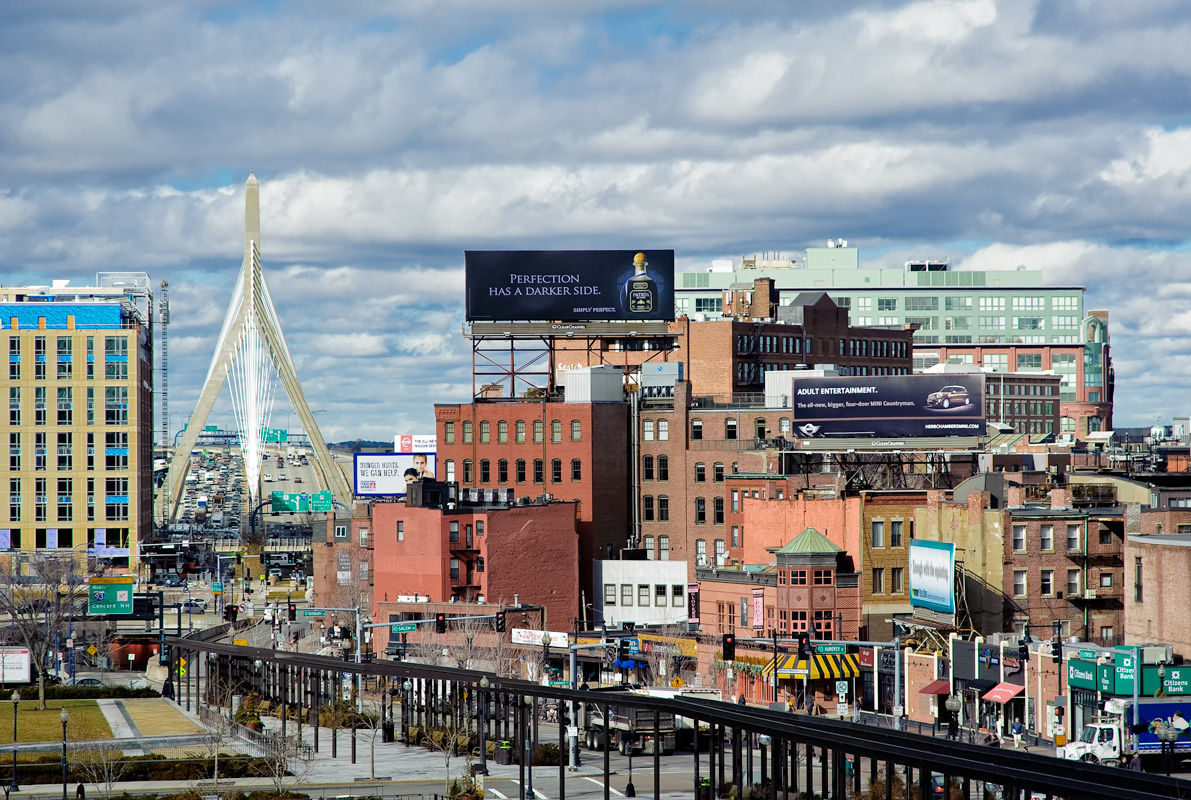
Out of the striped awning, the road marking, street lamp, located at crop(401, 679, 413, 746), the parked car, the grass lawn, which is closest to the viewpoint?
the road marking

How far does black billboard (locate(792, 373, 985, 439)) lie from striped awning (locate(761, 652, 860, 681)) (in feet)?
79.5

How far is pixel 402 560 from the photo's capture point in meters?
116

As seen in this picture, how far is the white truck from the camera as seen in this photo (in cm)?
6669

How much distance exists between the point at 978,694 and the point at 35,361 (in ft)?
447

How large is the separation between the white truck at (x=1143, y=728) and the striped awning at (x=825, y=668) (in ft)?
66.6

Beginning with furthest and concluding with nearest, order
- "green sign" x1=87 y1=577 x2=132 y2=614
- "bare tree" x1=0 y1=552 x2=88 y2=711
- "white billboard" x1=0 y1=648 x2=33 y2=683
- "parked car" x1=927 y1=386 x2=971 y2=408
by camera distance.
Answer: "green sign" x1=87 y1=577 x2=132 y2=614 < "parked car" x1=927 y1=386 x2=971 y2=408 < "bare tree" x1=0 y1=552 x2=88 y2=711 < "white billboard" x1=0 y1=648 x2=33 y2=683

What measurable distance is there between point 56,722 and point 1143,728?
55.9m

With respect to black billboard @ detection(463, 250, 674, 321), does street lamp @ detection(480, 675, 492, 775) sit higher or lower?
lower

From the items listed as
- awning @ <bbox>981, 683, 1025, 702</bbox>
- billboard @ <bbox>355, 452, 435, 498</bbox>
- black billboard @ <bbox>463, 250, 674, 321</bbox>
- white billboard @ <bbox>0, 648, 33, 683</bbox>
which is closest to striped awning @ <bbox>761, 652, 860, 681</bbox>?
awning @ <bbox>981, 683, 1025, 702</bbox>

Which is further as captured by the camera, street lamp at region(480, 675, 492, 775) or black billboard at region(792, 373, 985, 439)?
black billboard at region(792, 373, 985, 439)

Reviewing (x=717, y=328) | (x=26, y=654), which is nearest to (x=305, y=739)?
(x=26, y=654)

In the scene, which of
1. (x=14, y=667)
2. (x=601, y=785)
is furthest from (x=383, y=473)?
(x=601, y=785)

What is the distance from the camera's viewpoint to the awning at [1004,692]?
251 ft

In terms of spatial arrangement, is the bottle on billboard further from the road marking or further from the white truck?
the white truck
